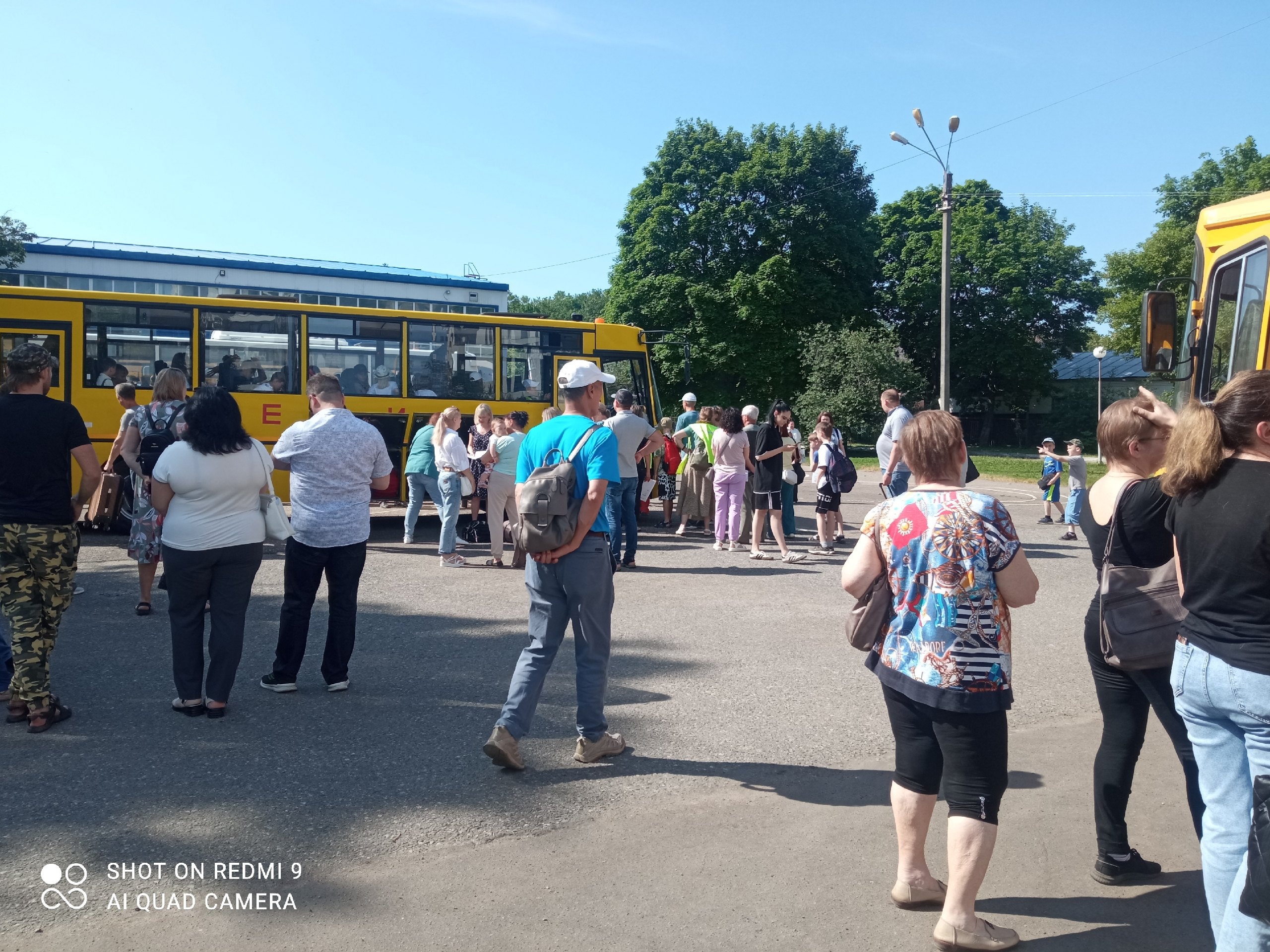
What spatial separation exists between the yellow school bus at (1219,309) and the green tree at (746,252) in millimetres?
35633

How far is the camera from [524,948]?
125 inches

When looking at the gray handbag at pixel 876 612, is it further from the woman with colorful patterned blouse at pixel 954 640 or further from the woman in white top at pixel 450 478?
the woman in white top at pixel 450 478

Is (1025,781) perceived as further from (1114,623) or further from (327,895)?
(327,895)

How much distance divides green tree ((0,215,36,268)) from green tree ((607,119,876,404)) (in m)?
22.6

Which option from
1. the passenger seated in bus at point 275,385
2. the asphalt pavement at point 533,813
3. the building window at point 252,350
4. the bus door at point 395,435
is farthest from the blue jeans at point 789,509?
the asphalt pavement at point 533,813

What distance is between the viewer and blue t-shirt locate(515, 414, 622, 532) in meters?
4.70

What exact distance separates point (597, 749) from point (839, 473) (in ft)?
27.7

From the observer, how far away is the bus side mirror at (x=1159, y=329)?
6.35 m

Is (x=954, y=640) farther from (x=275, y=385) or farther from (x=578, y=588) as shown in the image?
(x=275, y=385)

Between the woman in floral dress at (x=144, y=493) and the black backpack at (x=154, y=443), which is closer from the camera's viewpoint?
the black backpack at (x=154, y=443)

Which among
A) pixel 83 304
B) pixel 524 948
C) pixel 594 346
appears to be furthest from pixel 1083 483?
pixel 83 304

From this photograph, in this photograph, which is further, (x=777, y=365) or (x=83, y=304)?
(x=777, y=365)

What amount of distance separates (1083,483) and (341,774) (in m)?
11.8

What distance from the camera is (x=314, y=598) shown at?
234 inches
